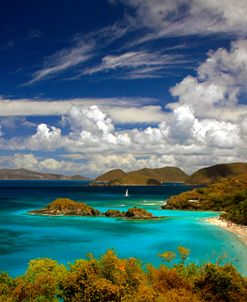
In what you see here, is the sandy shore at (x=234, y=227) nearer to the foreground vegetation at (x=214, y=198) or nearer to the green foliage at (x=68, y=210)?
the foreground vegetation at (x=214, y=198)

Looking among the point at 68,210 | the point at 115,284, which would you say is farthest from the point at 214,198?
the point at 115,284

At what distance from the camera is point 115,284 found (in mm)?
26906

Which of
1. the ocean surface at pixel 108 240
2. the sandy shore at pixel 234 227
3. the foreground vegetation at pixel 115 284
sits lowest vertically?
the ocean surface at pixel 108 240

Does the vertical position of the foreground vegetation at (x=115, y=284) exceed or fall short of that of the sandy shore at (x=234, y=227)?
it exceeds it

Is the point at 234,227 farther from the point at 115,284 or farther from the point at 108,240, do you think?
the point at 115,284

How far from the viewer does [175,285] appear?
29.3 metres

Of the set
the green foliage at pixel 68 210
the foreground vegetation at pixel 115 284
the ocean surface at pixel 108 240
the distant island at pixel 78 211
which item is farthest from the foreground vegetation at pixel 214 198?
the foreground vegetation at pixel 115 284

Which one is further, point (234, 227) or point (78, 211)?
point (78, 211)

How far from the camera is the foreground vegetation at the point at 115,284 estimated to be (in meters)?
24.9

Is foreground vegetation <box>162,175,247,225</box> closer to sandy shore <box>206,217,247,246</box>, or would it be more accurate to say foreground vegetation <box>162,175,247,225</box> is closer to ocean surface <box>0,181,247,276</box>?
sandy shore <box>206,217,247,246</box>

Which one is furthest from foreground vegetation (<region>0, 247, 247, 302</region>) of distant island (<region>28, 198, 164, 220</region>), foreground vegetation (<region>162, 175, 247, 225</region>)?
foreground vegetation (<region>162, 175, 247, 225</region>)

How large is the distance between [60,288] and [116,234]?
5157cm

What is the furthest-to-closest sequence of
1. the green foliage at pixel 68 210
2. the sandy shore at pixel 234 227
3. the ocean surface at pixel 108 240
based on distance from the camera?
the green foliage at pixel 68 210
the sandy shore at pixel 234 227
the ocean surface at pixel 108 240

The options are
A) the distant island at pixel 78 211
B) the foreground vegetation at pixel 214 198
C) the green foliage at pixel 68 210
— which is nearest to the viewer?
Answer: the distant island at pixel 78 211
